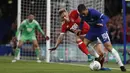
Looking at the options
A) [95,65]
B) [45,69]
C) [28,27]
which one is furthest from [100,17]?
[28,27]

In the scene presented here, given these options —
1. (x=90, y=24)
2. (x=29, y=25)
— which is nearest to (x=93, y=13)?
(x=90, y=24)

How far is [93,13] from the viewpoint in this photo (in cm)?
1334

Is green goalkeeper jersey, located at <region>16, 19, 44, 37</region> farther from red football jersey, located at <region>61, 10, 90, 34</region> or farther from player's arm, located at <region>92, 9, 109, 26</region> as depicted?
player's arm, located at <region>92, 9, 109, 26</region>

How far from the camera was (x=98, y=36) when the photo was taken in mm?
13531

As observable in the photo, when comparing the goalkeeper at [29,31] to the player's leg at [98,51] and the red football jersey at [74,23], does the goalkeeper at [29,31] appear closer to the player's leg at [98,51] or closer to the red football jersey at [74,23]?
the red football jersey at [74,23]

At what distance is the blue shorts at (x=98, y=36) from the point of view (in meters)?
13.3

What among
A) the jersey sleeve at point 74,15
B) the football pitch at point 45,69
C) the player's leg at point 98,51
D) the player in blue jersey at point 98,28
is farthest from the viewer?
the jersey sleeve at point 74,15

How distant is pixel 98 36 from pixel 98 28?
238mm

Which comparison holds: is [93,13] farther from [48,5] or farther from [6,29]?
[6,29]

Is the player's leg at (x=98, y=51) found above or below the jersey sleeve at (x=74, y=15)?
below

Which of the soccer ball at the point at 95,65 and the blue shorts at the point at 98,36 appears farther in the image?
the blue shorts at the point at 98,36

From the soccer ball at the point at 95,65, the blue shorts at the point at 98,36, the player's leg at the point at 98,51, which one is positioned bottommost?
the soccer ball at the point at 95,65

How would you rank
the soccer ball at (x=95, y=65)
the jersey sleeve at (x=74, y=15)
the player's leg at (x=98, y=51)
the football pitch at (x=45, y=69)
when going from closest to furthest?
the football pitch at (x=45, y=69) → the soccer ball at (x=95, y=65) → the player's leg at (x=98, y=51) → the jersey sleeve at (x=74, y=15)

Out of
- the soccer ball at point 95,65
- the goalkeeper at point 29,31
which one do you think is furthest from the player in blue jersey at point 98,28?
the goalkeeper at point 29,31
